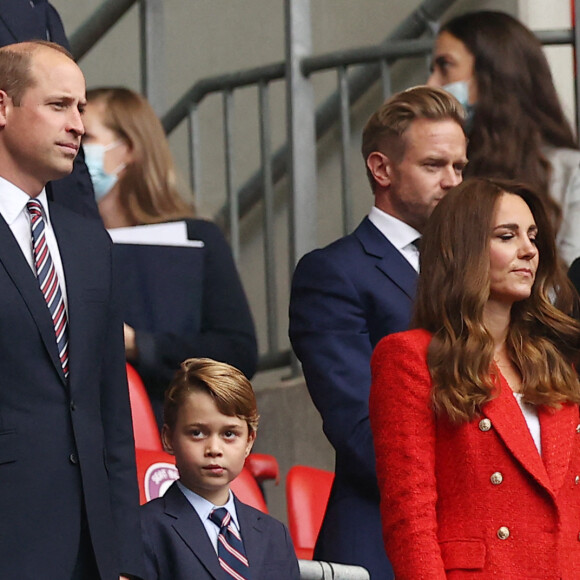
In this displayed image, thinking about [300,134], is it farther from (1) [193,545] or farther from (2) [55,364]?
(2) [55,364]

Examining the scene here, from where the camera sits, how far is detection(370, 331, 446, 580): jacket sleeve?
2924mm

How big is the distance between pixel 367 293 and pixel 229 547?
27.9 inches

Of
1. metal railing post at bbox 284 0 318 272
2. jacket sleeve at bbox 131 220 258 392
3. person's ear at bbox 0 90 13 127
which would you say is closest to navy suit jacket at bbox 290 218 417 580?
jacket sleeve at bbox 131 220 258 392

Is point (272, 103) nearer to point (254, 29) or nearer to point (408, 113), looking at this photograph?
point (254, 29)

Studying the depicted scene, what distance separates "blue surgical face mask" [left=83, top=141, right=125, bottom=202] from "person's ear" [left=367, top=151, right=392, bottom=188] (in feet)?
3.82

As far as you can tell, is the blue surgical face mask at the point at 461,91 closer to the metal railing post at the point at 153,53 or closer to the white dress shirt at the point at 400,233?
the white dress shirt at the point at 400,233

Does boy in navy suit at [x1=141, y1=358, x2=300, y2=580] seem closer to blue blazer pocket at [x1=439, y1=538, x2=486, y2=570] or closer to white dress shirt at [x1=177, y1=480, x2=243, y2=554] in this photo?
white dress shirt at [x1=177, y1=480, x2=243, y2=554]

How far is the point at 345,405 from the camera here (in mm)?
3371

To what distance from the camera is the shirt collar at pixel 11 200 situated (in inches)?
111

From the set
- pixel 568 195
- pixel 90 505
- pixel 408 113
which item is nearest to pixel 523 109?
pixel 568 195

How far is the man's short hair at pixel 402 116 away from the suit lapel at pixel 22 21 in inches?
33.4

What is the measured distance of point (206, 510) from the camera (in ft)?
10.1

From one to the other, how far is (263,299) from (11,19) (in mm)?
3562

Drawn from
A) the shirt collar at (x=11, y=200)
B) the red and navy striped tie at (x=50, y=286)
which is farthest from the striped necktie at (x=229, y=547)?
the shirt collar at (x=11, y=200)
